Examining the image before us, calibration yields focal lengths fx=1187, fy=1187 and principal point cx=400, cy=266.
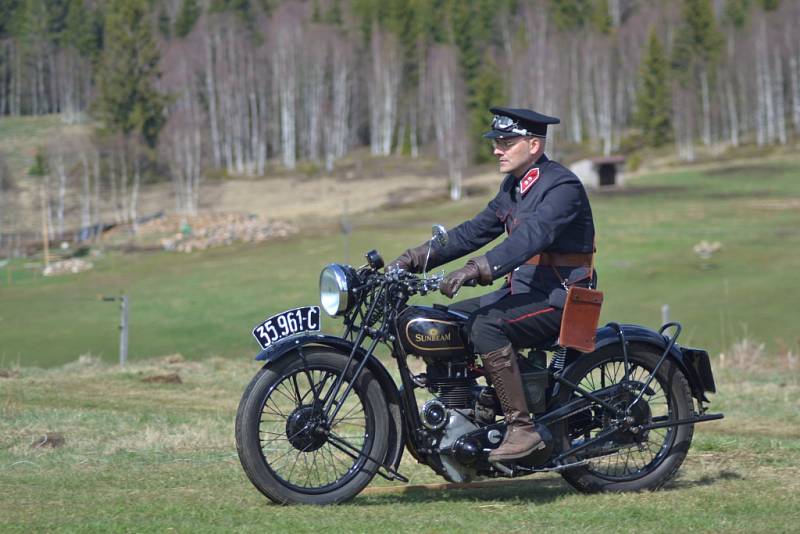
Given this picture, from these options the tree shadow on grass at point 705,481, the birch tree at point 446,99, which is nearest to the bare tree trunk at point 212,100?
the birch tree at point 446,99

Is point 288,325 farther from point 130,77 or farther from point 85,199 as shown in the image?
point 130,77

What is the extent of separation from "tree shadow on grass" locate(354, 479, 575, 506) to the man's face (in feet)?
6.68

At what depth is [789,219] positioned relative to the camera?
58.5m

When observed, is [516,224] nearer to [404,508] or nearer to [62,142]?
[404,508]

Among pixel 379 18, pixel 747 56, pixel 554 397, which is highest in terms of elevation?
pixel 379 18

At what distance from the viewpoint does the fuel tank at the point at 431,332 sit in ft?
22.9

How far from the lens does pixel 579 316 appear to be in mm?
7102

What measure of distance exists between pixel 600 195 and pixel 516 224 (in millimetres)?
66476

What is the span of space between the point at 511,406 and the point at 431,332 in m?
0.66

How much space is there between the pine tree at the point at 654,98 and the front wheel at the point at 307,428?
309 feet

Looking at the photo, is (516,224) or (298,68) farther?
(298,68)

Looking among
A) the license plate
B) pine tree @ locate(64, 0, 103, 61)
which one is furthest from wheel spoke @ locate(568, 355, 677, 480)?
pine tree @ locate(64, 0, 103, 61)

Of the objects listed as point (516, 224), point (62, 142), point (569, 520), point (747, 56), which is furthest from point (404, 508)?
point (747, 56)

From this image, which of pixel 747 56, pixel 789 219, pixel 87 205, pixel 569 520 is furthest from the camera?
pixel 747 56
